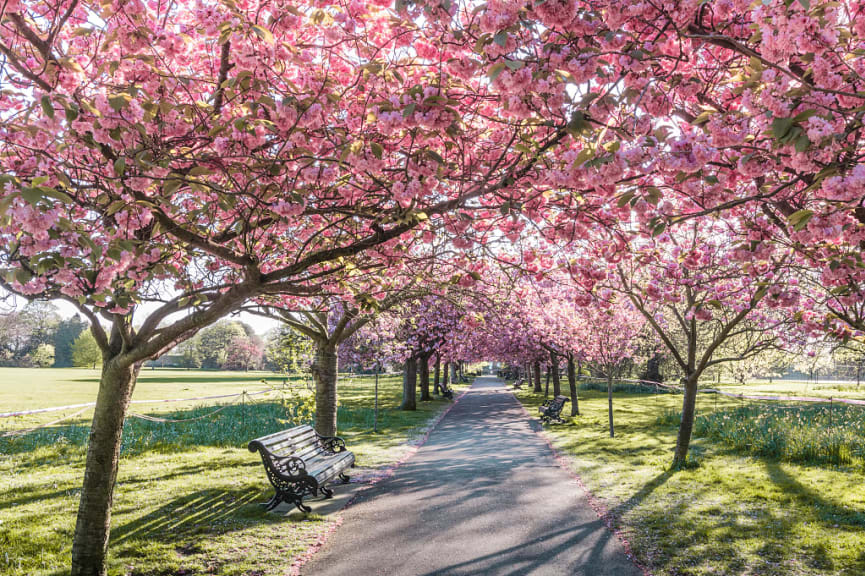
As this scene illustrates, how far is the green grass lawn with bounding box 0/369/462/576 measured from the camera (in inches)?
202

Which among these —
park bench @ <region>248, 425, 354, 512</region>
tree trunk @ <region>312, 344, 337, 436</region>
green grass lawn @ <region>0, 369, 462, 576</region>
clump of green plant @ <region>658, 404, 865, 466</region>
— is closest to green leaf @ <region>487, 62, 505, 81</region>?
green grass lawn @ <region>0, 369, 462, 576</region>

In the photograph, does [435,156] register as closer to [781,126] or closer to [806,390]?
[781,126]

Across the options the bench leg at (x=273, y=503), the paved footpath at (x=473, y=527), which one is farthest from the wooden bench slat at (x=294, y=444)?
the paved footpath at (x=473, y=527)

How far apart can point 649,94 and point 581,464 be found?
26.7ft

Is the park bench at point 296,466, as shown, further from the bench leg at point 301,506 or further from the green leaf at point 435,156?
the green leaf at point 435,156

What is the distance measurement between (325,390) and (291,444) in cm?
231

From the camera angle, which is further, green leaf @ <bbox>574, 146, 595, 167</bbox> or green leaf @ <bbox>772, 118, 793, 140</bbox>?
green leaf @ <bbox>574, 146, 595, 167</bbox>

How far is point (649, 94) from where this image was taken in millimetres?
3350

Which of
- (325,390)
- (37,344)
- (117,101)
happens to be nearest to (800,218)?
(117,101)

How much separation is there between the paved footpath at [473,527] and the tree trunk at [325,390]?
1.87m

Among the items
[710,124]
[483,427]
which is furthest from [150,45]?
[483,427]

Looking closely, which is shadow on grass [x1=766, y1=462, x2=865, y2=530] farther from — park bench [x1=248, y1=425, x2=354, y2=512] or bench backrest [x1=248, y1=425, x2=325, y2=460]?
bench backrest [x1=248, y1=425, x2=325, y2=460]

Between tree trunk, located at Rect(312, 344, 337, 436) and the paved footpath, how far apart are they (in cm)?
187

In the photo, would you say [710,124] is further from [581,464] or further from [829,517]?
[581,464]
